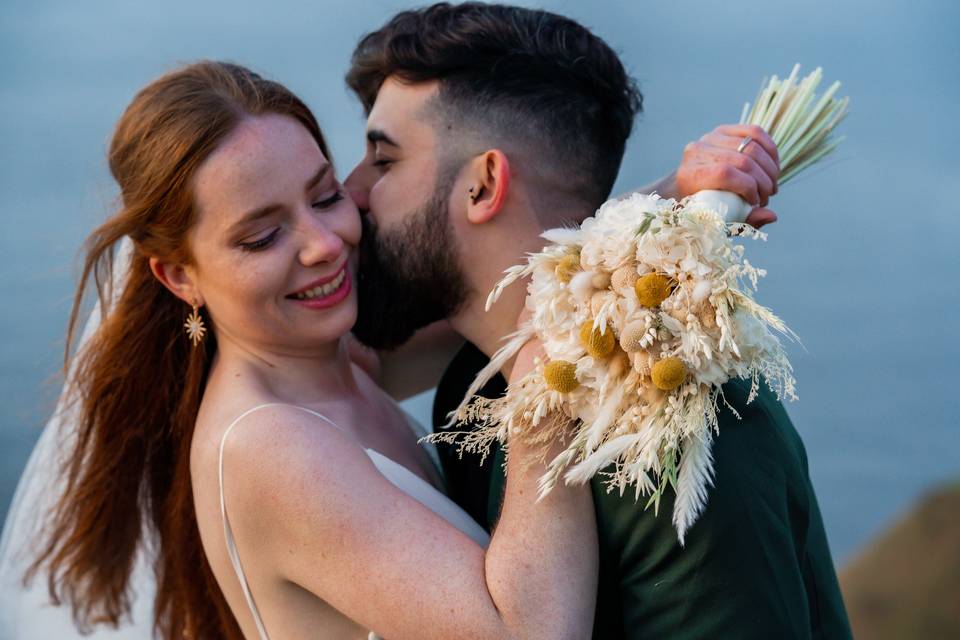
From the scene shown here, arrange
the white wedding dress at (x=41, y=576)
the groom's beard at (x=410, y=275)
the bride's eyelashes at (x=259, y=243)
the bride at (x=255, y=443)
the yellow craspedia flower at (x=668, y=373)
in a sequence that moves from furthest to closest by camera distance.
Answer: the white wedding dress at (x=41, y=576) → the groom's beard at (x=410, y=275) → the bride's eyelashes at (x=259, y=243) → the bride at (x=255, y=443) → the yellow craspedia flower at (x=668, y=373)

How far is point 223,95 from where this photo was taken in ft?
9.36

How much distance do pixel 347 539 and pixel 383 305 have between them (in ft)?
2.75

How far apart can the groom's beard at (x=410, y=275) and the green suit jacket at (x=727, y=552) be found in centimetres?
86

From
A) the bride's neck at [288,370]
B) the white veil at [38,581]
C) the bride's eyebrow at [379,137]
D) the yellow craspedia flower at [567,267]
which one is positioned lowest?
the white veil at [38,581]

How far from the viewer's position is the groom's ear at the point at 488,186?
2914mm

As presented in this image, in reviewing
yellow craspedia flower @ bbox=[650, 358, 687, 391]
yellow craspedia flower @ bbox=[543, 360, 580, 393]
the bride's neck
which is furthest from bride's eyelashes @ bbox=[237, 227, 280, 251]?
yellow craspedia flower @ bbox=[650, 358, 687, 391]

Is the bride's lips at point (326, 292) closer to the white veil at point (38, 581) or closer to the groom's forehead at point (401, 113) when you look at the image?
the groom's forehead at point (401, 113)

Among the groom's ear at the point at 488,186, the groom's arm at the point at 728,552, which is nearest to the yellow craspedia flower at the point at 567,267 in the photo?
the groom's arm at the point at 728,552

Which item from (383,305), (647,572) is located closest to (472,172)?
(383,305)

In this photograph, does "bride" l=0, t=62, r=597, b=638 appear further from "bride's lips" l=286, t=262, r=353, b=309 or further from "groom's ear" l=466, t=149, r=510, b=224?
"groom's ear" l=466, t=149, r=510, b=224

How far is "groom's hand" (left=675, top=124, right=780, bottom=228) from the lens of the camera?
2.54 m

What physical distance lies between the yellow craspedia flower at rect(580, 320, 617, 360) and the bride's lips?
951 mm

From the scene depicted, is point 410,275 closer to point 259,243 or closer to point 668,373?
point 259,243

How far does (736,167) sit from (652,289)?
2.00 ft
